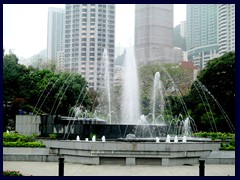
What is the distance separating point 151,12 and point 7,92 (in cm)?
10692

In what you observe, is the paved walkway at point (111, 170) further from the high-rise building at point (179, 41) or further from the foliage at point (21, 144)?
the high-rise building at point (179, 41)

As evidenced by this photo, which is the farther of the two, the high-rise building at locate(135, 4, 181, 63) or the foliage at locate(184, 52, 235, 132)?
the high-rise building at locate(135, 4, 181, 63)

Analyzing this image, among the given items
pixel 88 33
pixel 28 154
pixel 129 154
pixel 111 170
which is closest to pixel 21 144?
pixel 28 154

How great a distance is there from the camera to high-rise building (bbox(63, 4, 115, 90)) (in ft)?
343

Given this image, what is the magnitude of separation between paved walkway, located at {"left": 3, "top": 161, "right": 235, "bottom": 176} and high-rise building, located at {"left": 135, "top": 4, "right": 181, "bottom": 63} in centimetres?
10228

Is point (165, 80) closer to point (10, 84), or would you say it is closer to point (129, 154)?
point (10, 84)

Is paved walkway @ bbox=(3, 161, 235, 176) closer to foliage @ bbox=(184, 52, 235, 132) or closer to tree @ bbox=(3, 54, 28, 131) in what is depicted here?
foliage @ bbox=(184, 52, 235, 132)

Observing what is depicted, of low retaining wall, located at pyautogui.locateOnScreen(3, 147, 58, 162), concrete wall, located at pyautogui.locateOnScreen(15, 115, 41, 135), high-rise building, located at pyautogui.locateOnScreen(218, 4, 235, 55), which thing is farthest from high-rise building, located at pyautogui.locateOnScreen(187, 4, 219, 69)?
low retaining wall, located at pyautogui.locateOnScreen(3, 147, 58, 162)

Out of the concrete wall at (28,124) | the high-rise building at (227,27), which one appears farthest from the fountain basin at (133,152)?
the high-rise building at (227,27)

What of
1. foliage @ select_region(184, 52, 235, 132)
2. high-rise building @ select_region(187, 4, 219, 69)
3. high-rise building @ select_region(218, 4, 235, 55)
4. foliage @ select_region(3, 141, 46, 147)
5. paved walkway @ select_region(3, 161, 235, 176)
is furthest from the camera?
high-rise building @ select_region(187, 4, 219, 69)

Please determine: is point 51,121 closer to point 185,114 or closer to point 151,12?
point 185,114

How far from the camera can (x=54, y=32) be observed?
127875 millimetres

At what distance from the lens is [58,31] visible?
421 feet

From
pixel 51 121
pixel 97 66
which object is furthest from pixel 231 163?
pixel 97 66
